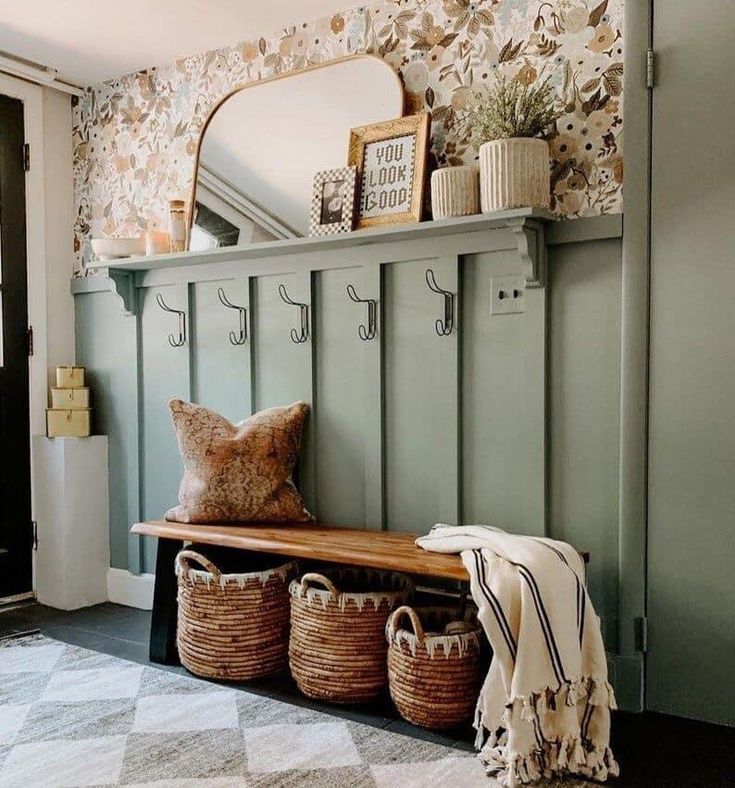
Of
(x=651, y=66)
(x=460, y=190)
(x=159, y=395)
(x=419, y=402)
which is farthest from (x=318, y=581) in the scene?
(x=651, y=66)

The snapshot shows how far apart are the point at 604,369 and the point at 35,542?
2.68 meters

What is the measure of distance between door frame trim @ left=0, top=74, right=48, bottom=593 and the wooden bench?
3.63 feet

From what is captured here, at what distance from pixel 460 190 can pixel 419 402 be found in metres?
0.75

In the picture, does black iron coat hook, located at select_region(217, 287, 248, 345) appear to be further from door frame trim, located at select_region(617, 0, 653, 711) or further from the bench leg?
door frame trim, located at select_region(617, 0, 653, 711)

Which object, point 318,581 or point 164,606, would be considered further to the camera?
point 164,606

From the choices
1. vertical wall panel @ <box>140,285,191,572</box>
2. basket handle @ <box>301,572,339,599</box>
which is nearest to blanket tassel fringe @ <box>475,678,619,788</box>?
basket handle @ <box>301,572,339,599</box>

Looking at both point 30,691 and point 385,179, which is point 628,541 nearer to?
point 385,179

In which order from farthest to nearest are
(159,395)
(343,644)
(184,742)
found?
(159,395) < (343,644) < (184,742)

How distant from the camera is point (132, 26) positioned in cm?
336

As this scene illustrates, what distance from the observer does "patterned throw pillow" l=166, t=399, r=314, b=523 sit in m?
3.12

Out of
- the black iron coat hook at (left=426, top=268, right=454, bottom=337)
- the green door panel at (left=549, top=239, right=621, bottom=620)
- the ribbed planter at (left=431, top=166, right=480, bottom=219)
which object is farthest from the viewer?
the black iron coat hook at (left=426, top=268, right=454, bottom=337)

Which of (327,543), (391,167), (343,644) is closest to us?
(343,644)

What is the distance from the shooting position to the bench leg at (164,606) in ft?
10.2

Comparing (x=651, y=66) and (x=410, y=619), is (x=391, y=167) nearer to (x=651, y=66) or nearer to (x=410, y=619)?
(x=651, y=66)
